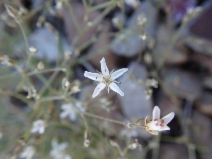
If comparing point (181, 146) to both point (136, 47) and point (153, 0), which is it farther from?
point (153, 0)

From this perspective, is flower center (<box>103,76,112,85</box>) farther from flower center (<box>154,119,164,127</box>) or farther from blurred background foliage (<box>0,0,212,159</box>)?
blurred background foliage (<box>0,0,212,159</box>)

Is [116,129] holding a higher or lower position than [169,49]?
lower

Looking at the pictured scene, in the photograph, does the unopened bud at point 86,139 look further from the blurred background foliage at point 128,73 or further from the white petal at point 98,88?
the blurred background foliage at point 128,73

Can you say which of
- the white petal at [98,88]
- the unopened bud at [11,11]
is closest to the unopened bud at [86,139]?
the white petal at [98,88]

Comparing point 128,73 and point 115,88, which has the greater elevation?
point 128,73

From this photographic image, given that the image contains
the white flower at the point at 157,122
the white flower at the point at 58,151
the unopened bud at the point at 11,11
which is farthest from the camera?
the white flower at the point at 58,151

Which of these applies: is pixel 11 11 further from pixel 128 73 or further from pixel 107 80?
pixel 128 73

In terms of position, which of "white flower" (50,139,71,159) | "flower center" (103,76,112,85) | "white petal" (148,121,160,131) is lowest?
"white petal" (148,121,160,131)

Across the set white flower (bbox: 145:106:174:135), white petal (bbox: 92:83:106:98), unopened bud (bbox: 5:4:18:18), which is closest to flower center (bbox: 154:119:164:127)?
white flower (bbox: 145:106:174:135)

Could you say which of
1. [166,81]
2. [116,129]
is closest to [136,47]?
[166,81]

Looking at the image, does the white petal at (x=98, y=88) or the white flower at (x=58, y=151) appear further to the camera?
the white flower at (x=58, y=151)

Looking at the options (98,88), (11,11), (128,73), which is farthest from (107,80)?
(128,73)
